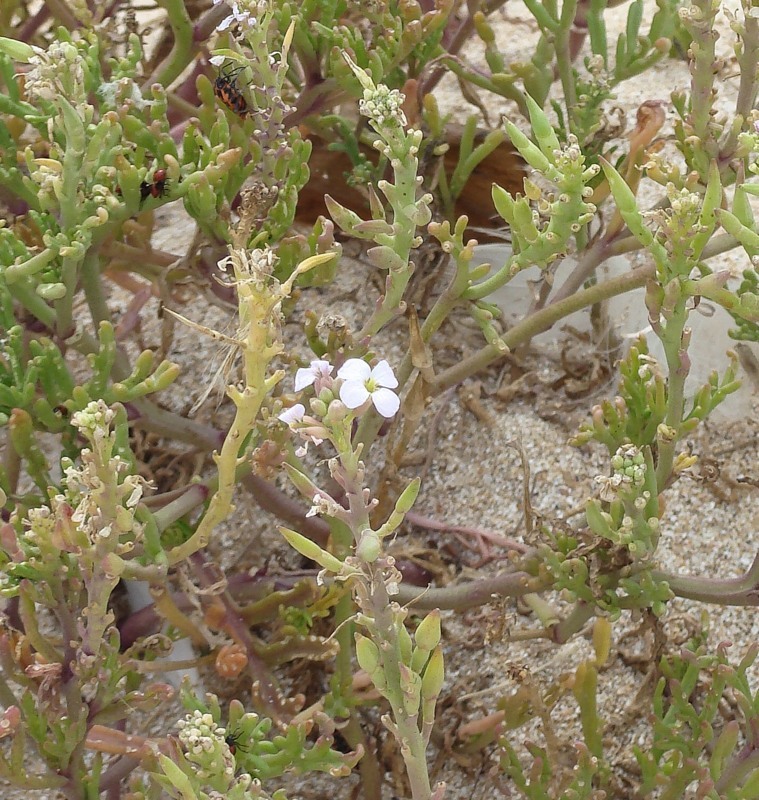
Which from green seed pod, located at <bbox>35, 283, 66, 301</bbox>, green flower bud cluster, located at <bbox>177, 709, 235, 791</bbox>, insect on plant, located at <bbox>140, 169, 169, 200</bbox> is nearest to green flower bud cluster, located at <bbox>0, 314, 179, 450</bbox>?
green seed pod, located at <bbox>35, 283, 66, 301</bbox>

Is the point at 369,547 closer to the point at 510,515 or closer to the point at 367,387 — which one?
the point at 367,387

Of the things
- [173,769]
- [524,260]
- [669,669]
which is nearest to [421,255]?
[524,260]

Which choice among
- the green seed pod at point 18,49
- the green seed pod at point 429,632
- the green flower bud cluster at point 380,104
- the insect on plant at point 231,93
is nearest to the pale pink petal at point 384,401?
the green seed pod at point 429,632

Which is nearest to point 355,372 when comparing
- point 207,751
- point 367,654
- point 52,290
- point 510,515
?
point 367,654

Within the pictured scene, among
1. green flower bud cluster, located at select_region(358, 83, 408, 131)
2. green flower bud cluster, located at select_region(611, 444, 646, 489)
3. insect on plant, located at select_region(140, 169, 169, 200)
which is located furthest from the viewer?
insect on plant, located at select_region(140, 169, 169, 200)

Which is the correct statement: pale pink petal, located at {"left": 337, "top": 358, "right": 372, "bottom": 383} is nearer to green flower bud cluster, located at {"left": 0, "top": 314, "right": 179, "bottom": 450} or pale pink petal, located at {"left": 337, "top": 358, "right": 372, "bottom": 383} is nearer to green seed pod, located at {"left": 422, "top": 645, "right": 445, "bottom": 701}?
green seed pod, located at {"left": 422, "top": 645, "right": 445, "bottom": 701}
